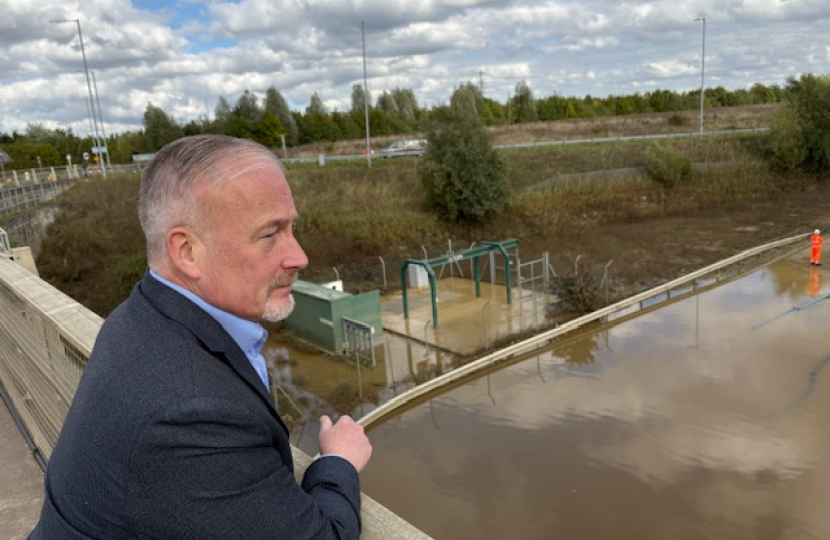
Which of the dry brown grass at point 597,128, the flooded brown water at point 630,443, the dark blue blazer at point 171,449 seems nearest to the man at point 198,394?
the dark blue blazer at point 171,449

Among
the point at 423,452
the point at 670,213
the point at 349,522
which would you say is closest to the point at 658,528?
the point at 423,452

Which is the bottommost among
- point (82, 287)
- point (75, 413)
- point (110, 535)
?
point (82, 287)

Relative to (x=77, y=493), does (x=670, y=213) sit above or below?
below

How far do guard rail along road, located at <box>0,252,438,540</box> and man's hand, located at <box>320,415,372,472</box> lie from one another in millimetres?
279

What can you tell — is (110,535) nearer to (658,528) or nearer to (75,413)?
(75,413)

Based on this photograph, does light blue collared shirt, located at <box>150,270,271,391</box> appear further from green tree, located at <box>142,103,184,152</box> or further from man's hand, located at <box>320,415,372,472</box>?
green tree, located at <box>142,103,184,152</box>

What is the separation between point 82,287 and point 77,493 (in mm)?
20930

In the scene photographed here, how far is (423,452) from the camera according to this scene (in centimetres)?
1085

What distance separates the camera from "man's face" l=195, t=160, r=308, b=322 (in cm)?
149

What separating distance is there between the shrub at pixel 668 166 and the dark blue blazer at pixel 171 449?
121ft

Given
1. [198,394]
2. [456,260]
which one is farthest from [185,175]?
[456,260]

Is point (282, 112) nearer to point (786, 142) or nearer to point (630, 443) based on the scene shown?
point (786, 142)

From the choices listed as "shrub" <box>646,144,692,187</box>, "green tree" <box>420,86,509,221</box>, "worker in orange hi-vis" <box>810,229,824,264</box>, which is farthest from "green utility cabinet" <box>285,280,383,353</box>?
"shrub" <box>646,144,692,187</box>

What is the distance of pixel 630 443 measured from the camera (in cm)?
1057
